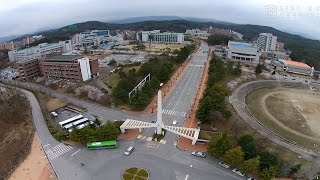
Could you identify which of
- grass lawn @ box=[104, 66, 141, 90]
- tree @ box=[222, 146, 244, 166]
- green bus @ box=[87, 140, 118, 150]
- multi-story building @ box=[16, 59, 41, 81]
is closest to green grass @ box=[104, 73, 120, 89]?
grass lawn @ box=[104, 66, 141, 90]

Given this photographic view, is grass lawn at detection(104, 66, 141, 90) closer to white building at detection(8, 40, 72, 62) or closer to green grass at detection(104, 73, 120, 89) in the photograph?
green grass at detection(104, 73, 120, 89)

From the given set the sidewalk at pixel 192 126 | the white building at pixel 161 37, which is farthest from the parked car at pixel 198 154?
the white building at pixel 161 37

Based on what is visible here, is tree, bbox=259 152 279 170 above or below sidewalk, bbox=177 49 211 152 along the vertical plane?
above

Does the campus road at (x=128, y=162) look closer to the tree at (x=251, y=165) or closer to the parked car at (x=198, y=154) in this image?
the parked car at (x=198, y=154)

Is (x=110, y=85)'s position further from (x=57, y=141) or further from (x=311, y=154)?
(x=311, y=154)

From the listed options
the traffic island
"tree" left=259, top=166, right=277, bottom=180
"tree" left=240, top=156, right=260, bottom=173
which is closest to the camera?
"tree" left=259, top=166, right=277, bottom=180
